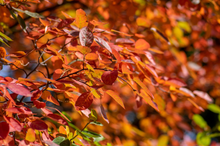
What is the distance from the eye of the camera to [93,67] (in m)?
0.71

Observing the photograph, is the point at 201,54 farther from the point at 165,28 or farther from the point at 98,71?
the point at 98,71

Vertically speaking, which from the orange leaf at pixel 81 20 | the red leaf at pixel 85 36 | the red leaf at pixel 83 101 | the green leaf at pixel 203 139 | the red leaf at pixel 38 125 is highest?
the orange leaf at pixel 81 20

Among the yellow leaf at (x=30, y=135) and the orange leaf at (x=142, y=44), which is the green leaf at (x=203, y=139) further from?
the yellow leaf at (x=30, y=135)

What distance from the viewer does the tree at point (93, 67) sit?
1.94ft

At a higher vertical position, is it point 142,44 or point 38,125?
point 142,44

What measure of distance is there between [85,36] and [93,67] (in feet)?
0.54

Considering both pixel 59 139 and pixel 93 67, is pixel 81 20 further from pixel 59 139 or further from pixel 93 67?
pixel 59 139

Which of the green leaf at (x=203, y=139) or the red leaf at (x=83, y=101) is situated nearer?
the red leaf at (x=83, y=101)

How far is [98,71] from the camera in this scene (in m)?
0.62

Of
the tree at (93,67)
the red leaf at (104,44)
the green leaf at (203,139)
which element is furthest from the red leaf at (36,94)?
the green leaf at (203,139)

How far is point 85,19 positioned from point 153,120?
294 centimetres

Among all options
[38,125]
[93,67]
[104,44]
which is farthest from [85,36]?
[38,125]

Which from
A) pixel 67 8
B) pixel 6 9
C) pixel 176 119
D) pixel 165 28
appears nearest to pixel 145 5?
pixel 165 28

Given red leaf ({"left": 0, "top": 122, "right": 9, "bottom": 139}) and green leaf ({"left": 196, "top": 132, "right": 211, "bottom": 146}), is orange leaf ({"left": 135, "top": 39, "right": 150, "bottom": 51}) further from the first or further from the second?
green leaf ({"left": 196, "top": 132, "right": 211, "bottom": 146})
